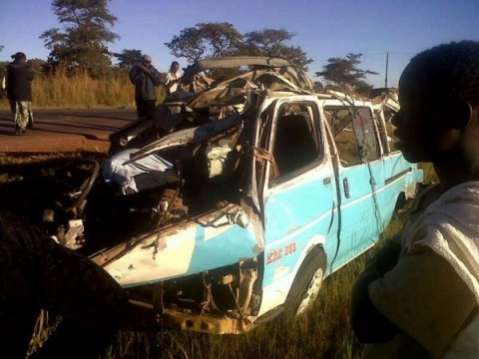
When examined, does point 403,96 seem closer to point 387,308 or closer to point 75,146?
point 387,308

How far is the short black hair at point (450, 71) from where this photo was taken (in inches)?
44.9

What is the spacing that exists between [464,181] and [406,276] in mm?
260

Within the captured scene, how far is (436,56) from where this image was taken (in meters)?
1.21

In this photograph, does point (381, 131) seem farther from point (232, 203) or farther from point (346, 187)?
point (232, 203)

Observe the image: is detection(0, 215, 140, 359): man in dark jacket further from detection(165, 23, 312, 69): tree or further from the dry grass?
detection(165, 23, 312, 69): tree

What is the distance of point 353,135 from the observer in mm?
4996

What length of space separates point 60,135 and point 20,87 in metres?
1.99

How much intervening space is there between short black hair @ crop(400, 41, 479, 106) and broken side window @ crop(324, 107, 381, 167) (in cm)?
338

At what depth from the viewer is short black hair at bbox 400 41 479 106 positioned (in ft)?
3.75

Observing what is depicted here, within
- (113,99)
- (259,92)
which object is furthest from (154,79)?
(113,99)

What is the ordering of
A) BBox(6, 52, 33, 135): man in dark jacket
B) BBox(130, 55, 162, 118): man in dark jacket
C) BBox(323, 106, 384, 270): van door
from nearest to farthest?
BBox(323, 106, 384, 270): van door, BBox(130, 55, 162, 118): man in dark jacket, BBox(6, 52, 33, 135): man in dark jacket

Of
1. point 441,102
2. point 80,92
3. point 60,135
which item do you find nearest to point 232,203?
point 441,102

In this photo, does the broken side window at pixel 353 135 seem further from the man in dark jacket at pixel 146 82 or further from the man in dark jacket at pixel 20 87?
the man in dark jacket at pixel 20 87

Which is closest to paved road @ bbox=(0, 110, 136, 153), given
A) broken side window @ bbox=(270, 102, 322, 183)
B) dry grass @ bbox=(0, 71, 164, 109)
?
dry grass @ bbox=(0, 71, 164, 109)
